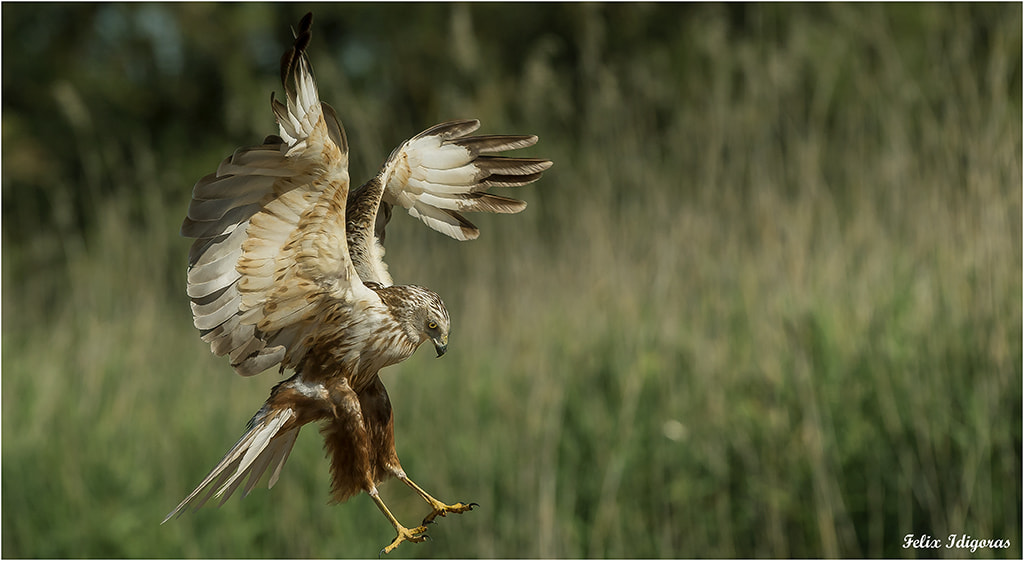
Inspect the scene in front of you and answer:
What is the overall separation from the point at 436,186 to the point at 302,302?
0.41 ft

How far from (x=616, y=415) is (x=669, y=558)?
42 cm

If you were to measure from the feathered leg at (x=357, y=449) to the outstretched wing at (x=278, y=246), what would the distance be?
1.0 inches

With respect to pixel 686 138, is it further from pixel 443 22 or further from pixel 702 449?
pixel 443 22

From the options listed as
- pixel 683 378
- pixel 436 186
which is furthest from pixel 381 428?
pixel 683 378

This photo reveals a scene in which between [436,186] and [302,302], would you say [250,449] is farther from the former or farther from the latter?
[436,186]

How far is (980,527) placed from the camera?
6.98 feet

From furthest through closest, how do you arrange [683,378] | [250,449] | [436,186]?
1. [683,378]
2. [436,186]
3. [250,449]

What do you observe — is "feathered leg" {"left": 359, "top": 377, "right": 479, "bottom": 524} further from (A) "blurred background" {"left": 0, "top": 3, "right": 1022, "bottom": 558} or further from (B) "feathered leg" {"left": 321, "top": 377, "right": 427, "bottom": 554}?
(A) "blurred background" {"left": 0, "top": 3, "right": 1022, "bottom": 558}

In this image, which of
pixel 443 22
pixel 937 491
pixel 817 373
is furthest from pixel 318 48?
pixel 937 491

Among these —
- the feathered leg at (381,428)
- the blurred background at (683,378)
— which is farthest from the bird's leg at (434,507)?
the blurred background at (683,378)

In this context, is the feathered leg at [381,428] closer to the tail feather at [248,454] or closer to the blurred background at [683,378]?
the tail feather at [248,454]

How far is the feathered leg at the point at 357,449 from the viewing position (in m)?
0.35

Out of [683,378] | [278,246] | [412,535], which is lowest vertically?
[683,378]

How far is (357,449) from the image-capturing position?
14.2 inches
